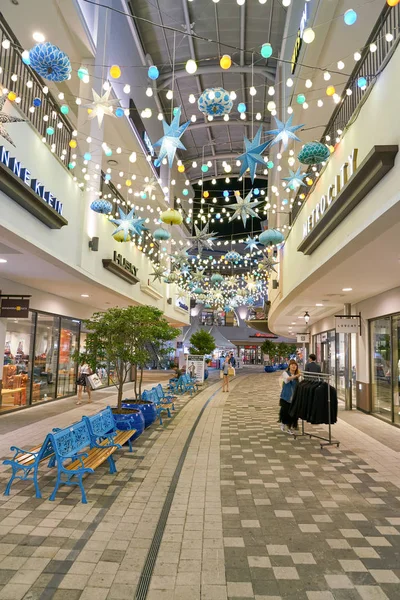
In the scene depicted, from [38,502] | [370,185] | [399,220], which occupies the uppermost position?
[370,185]

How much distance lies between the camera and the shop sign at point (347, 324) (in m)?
12.3

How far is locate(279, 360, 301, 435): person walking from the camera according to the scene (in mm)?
8820

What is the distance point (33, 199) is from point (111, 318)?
270 centimetres

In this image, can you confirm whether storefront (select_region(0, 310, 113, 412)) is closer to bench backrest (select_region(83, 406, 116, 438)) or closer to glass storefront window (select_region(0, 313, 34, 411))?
glass storefront window (select_region(0, 313, 34, 411))

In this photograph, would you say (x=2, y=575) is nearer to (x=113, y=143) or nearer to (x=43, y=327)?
(x=43, y=327)

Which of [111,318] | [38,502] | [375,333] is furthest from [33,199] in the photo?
[375,333]

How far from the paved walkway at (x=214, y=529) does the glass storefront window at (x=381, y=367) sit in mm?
4100

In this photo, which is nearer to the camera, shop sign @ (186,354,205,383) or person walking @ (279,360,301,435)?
person walking @ (279,360,301,435)

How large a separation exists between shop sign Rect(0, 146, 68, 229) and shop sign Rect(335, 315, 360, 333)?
330 inches

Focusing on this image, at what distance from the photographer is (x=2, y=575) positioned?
3146 millimetres

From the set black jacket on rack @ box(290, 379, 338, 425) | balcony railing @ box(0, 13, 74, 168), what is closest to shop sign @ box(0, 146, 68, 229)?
balcony railing @ box(0, 13, 74, 168)

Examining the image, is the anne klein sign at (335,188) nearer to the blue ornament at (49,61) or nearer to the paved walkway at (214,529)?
the blue ornament at (49,61)

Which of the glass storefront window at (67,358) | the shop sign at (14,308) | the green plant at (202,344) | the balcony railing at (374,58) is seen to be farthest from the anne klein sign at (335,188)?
the green plant at (202,344)

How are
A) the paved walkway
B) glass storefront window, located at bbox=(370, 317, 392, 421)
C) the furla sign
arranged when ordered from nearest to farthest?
the paved walkway
the furla sign
glass storefront window, located at bbox=(370, 317, 392, 421)
